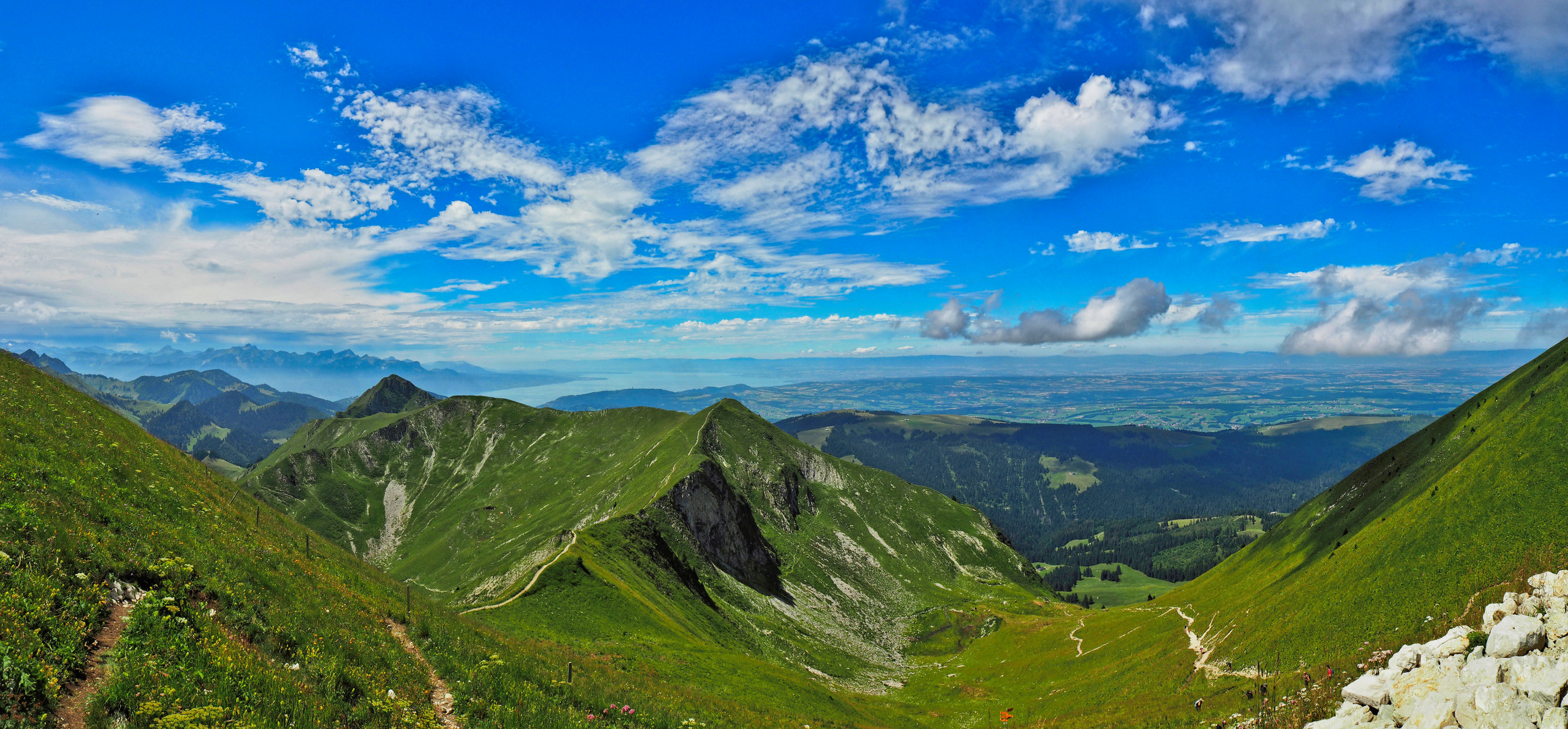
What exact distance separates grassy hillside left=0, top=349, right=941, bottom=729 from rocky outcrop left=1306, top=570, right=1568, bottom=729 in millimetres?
26477

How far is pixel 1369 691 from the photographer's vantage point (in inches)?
869

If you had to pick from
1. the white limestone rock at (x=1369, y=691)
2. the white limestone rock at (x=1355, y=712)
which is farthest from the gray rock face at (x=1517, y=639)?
the white limestone rock at (x=1355, y=712)

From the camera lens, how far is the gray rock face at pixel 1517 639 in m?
19.7

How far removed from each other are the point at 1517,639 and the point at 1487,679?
8.75ft

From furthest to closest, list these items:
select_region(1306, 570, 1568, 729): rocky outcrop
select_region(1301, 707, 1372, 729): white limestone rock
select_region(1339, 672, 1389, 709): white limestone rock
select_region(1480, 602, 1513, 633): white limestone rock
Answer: select_region(1480, 602, 1513, 633): white limestone rock
select_region(1339, 672, 1389, 709): white limestone rock
select_region(1301, 707, 1372, 729): white limestone rock
select_region(1306, 570, 1568, 729): rocky outcrop

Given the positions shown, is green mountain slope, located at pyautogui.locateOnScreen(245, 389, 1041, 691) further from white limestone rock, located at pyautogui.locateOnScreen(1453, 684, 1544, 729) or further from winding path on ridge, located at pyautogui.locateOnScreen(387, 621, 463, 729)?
white limestone rock, located at pyautogui.locateOnScreen(1453, 684, 1544, 729)

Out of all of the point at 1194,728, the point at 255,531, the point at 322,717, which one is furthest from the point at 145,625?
A: the point at 1194,728

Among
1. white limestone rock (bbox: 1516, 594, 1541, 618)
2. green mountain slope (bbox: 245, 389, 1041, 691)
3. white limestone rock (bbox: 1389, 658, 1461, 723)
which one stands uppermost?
white limestone rock (bbox: 1516, 594, 1541, 618)

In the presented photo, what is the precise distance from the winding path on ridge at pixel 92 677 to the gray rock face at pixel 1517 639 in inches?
1504

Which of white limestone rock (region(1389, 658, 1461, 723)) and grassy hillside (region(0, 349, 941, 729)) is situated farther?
white limestone rock (region(1389, 658, 1461, 723))

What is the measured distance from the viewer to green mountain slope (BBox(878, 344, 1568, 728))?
129ft

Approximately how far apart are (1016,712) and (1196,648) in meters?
24.1

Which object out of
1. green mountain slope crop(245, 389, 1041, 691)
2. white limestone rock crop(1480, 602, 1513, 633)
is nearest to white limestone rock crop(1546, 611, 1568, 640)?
white limestone rock crop(1480, 602, 1513, 633)

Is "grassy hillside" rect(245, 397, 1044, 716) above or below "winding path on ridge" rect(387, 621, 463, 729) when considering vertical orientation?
below
